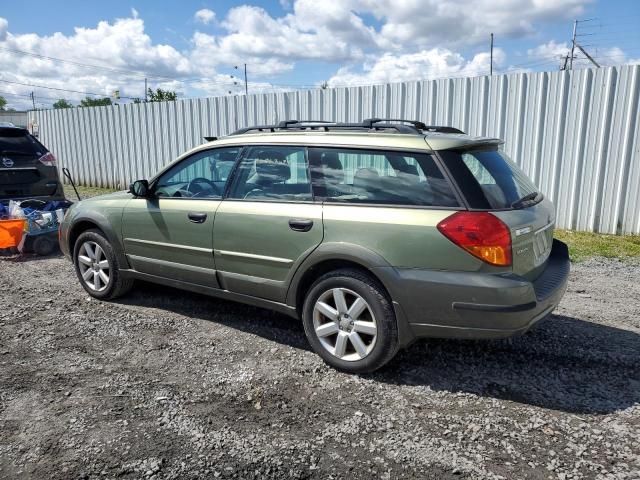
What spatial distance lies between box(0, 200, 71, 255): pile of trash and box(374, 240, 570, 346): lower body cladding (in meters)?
5.54

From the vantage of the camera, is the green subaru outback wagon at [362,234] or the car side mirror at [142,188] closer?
the green subaru outback wagon at [362,234]

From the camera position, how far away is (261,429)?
2.98 meters

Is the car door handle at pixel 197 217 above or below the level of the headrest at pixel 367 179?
below

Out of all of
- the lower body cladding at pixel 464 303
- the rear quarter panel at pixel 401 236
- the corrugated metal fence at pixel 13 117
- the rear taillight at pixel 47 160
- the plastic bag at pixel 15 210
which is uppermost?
the corrugated metal fence at pixel 13 117

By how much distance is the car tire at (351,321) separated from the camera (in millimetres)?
3404

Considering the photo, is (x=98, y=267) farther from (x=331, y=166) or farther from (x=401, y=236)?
(x=401, y=236)

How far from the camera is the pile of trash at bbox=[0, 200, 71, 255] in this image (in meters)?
6.83

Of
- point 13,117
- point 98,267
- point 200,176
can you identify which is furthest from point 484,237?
point 13,117

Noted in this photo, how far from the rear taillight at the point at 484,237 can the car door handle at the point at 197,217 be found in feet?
6.76

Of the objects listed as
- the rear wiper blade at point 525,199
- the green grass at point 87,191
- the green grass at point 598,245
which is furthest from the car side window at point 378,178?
the green grass at point 87,191

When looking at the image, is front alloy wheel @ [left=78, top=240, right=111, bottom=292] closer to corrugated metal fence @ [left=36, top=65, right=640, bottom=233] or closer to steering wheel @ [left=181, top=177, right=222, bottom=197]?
steering wheel @ [left=181, top=177, right=222, bottom=197]

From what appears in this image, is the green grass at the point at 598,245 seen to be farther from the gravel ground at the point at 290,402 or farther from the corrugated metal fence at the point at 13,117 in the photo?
the corrugated metal fence at the point at 13,117

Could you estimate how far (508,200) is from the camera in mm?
3359

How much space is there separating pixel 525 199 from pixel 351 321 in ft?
4.86
